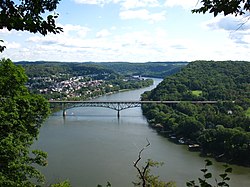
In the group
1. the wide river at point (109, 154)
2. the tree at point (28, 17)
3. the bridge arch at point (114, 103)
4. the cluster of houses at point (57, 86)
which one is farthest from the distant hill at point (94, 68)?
the tree at point (28, 17)

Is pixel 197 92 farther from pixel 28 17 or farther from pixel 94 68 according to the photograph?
pixel 94 68

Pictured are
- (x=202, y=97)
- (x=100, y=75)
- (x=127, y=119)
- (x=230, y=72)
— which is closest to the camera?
(x=127, y=119)

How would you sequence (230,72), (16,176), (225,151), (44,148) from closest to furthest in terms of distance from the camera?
(16,176), (225,151), (44,148), (230,72)

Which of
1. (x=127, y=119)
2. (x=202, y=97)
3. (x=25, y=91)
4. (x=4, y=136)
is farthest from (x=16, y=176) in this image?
(x=202, y=97)

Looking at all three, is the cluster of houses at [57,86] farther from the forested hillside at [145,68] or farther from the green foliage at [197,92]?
the forested hillside at [145,68]

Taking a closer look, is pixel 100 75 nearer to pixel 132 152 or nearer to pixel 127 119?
pixel 127 119

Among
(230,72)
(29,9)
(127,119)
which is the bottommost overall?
(127,119)
